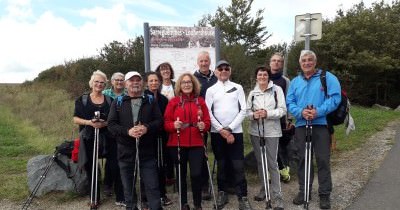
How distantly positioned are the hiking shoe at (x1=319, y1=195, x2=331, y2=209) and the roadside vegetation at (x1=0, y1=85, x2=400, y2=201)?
3276mm

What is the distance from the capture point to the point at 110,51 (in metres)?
20.8

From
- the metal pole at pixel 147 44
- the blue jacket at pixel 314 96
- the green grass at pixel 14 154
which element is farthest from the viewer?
the metal pole at pixel 147 44

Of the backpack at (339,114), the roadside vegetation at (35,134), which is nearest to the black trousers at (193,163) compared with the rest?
the backpack at (339,114)

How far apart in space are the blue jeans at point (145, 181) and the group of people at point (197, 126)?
1cm

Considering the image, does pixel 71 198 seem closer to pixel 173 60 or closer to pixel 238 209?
pixel 238 209

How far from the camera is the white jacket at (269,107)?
584 cm

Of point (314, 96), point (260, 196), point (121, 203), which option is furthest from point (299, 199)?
point (121, 203)

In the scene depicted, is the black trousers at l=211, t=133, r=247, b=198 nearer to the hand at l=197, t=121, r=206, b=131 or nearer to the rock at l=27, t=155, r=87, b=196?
the hand at l=197, t=121, r=206, b=131

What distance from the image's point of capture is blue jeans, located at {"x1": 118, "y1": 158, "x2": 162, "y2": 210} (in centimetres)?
549

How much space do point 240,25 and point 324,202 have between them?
3624 cm

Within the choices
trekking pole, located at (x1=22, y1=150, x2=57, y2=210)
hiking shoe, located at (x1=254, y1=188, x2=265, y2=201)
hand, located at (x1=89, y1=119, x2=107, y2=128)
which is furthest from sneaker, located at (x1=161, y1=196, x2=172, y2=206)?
trekking pole, located at (x1=22, y1=150, x2=57, y2=210)

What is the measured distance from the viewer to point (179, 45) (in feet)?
28.1

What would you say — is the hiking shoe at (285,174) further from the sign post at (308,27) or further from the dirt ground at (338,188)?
the sign post at (308,27)

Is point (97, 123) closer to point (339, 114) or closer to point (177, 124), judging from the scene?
point (177, 124)
